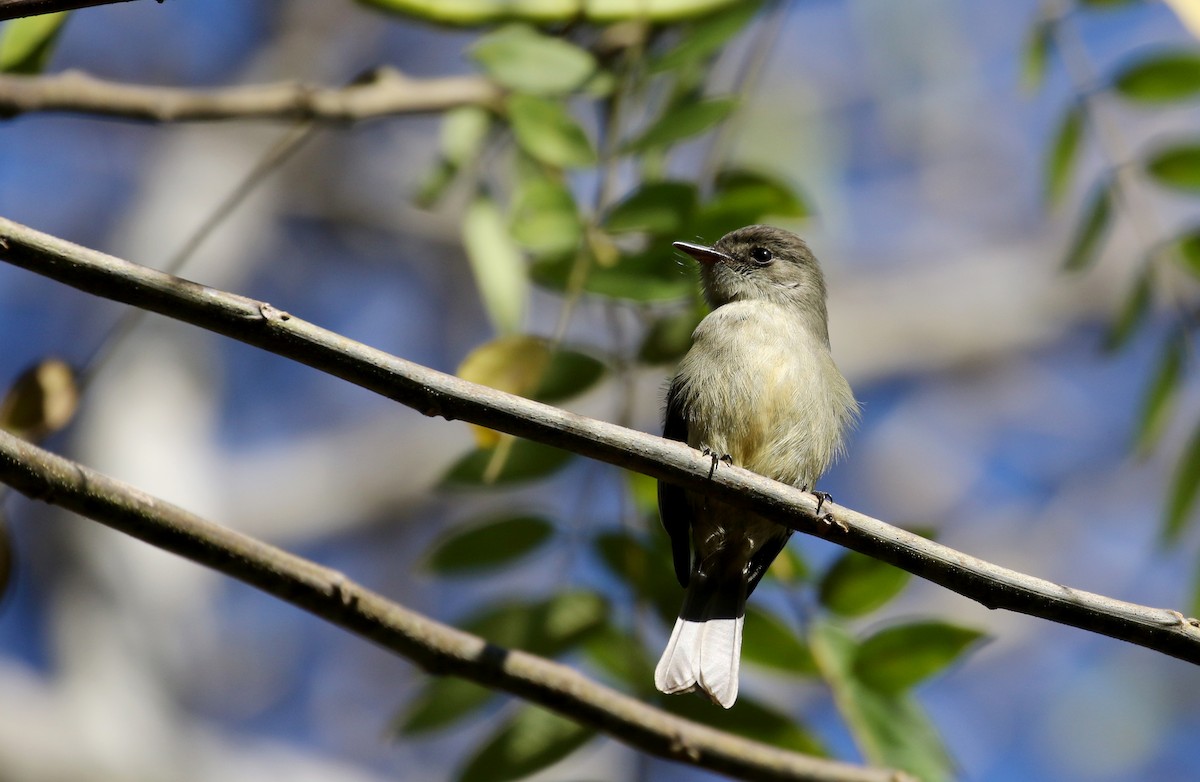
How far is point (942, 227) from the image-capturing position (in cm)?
1429

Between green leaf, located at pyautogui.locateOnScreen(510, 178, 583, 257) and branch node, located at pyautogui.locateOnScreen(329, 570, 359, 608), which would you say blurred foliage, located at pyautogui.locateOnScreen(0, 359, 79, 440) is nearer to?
branch node, located at pyautogui.locateOnScreen(329, 570, 359, 608)

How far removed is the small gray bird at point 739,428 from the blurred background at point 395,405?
18.7 ft

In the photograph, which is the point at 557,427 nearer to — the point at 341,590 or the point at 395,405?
the point at 341,590

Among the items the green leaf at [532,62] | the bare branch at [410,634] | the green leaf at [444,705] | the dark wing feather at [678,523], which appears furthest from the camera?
the dark wing feather at [678,523]

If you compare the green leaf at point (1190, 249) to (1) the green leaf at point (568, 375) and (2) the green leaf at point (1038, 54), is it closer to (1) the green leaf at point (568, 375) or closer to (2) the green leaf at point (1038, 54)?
(2) the green leaf at point (1038, 54)

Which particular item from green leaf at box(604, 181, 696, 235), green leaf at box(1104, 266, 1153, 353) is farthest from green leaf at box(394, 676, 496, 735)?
green leaf at box(1104, 266, 1153, 353)

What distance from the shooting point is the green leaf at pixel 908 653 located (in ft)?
9.46

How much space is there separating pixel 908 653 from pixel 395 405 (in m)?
9.65

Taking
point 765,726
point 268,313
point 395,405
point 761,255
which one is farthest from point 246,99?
point 395,405

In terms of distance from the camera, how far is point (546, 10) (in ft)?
12.1

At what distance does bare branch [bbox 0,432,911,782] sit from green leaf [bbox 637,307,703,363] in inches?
41.3

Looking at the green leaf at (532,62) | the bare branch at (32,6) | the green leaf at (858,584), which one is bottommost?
the green leaf at (858,584)

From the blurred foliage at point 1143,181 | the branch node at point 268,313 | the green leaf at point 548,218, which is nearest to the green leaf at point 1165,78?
the blurred foliage at point 1143,181

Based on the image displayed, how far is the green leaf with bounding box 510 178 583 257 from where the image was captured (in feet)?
10.4
